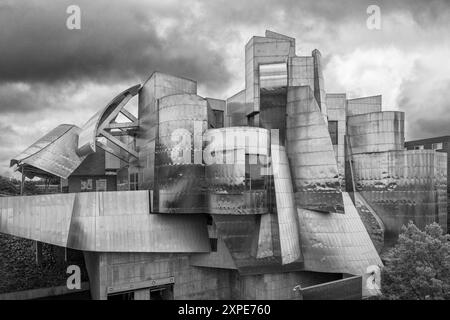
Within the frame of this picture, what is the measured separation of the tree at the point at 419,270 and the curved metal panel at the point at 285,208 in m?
6.83

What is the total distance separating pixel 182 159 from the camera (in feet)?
85.4

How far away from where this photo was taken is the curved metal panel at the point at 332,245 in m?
26.5

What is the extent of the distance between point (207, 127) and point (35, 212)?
49.1 feet

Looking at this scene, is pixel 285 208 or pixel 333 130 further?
pixel 333 130

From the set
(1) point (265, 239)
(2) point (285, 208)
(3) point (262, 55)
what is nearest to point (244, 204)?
(1) point (265, 239)

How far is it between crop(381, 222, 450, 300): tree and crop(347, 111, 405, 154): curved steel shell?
42.0 feet

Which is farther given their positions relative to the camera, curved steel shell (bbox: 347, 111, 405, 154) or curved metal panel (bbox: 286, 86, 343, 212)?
curved steel shell (bbox: 347, 111, 405, 154)

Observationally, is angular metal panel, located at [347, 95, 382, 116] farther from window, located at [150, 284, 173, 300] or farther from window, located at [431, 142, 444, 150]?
window, located at [431, 142, 444, 150]

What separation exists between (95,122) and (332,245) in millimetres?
22712

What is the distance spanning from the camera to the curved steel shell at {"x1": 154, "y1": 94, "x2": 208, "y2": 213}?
26.0 m

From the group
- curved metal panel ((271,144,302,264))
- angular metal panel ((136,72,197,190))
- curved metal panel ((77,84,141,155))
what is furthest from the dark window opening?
curved metal panel ((271,144,302,264))

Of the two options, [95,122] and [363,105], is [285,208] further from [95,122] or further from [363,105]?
[363,105]

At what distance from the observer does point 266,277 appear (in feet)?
87.1
